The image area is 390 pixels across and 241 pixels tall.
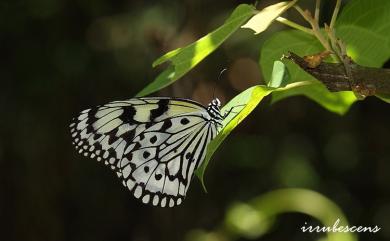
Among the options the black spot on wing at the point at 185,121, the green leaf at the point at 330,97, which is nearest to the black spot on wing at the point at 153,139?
the black spot on wing at the point at 185,121

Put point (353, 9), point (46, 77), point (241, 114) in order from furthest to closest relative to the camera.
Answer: point (46, 77)
point (353, 9)
point (241, 114)

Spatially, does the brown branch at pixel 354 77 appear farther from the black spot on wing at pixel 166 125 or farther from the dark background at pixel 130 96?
the dark background at pixel 130 96

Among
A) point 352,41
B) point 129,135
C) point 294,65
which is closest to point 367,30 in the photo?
point 352,41

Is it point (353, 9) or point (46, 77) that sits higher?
point (46, 77)

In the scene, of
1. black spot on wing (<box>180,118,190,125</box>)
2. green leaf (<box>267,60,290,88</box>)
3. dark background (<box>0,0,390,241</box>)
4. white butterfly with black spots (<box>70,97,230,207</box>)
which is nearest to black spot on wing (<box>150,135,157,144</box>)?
white butterfly with black spots (<box>70,97,230,207</box>)

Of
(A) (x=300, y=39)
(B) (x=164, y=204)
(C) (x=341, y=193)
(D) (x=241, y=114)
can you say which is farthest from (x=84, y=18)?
(D) (x=241, y=114)

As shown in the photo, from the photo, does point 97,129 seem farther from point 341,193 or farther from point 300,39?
point 341,193
